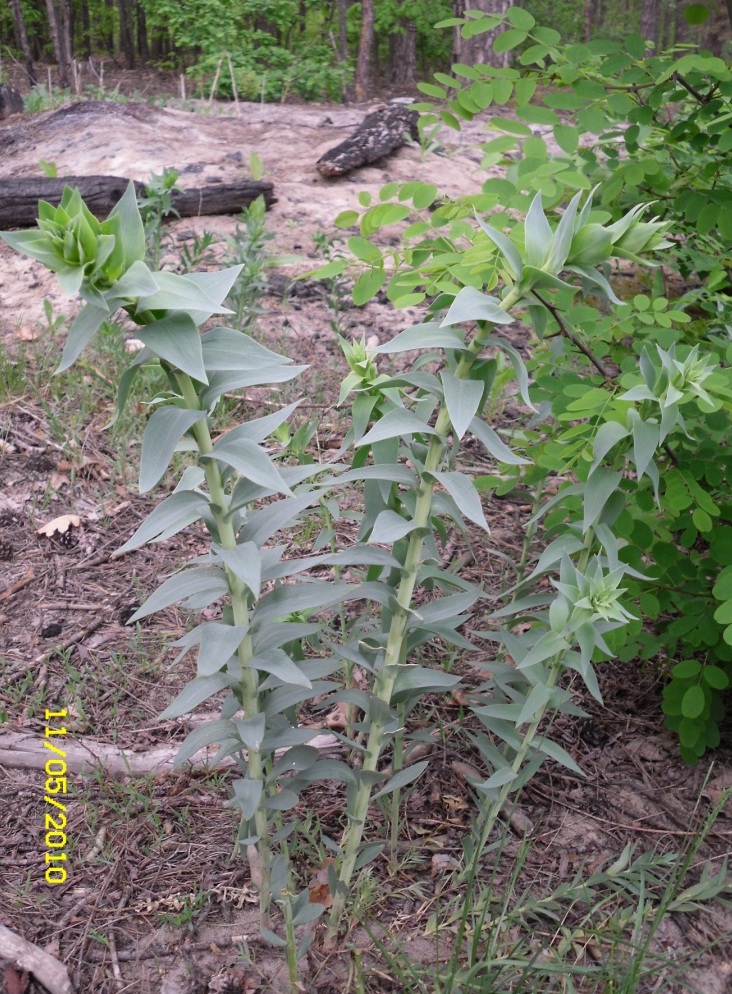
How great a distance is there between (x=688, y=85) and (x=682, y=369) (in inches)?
57.0

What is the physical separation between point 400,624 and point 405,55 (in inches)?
710

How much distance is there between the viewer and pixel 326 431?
3.81 m

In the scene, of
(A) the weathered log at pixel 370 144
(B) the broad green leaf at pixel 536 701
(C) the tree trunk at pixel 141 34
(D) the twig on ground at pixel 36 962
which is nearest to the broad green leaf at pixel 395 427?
(B) the broad green leaf at pixel 536 701

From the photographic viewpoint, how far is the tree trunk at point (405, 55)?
16.4 m

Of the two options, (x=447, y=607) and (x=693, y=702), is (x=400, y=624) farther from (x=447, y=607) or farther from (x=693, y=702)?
(x=693, y=702)

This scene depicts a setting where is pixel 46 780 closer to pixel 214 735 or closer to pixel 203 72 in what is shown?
pixel 214 735

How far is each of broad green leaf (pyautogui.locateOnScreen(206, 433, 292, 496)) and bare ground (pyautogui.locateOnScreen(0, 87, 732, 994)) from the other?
3.43ft

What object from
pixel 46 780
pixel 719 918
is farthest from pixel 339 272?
pixel 719 918

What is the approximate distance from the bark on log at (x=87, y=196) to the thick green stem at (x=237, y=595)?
3.94 m

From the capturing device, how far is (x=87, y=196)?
499 centimetres

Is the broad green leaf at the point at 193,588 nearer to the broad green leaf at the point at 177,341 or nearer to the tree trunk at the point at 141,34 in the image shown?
the broad green leaf at the point at 177,341

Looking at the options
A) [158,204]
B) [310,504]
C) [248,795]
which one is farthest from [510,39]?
[158,204]

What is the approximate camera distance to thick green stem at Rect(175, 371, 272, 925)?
141cm
